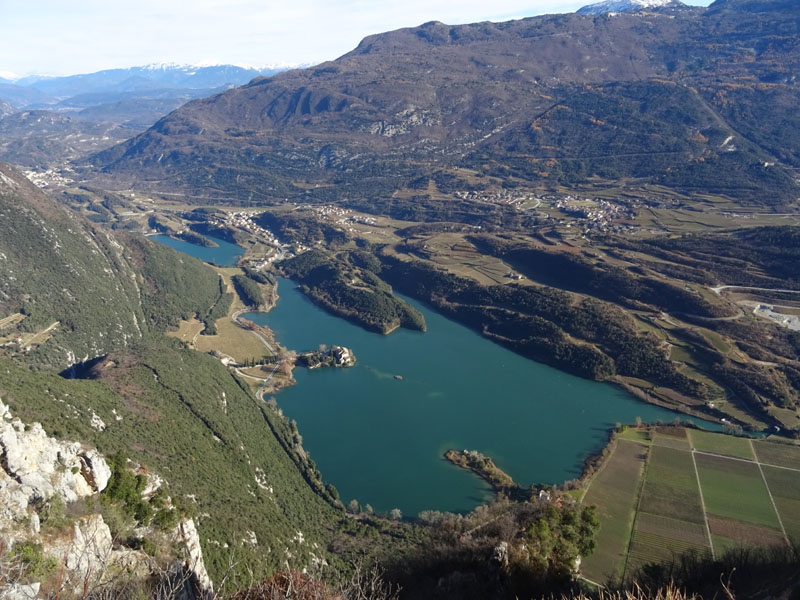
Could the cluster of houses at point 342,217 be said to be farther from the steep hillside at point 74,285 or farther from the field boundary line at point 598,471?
the field boundary line at point 598,471

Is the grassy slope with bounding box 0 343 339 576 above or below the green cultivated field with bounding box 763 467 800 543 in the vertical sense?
above

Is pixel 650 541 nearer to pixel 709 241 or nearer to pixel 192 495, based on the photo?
pixel 192 495

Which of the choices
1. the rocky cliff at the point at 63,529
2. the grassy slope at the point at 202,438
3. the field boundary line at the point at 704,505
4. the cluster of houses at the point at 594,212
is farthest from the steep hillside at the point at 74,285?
→ the cluster of houses at the point at 594,212

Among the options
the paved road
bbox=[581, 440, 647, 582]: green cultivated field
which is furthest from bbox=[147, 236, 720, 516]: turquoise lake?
the paved road

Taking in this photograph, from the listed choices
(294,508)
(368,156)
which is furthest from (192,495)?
(368,156)

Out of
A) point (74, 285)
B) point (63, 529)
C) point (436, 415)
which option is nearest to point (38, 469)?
point (63, 529)

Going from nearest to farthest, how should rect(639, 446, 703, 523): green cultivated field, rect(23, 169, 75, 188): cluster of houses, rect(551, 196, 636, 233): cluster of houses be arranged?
rect(639, 446, 703, 523): green cultivated field → rect(551, 196, 636, 233): cluster of houses → rect(23, 169, 75, 188): cluster of houses

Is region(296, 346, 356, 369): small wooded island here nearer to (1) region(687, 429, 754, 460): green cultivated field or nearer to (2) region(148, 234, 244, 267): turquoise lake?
(1) region(687, 429, 754, 460): green cultivated field

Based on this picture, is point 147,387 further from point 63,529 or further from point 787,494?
point 787,494
